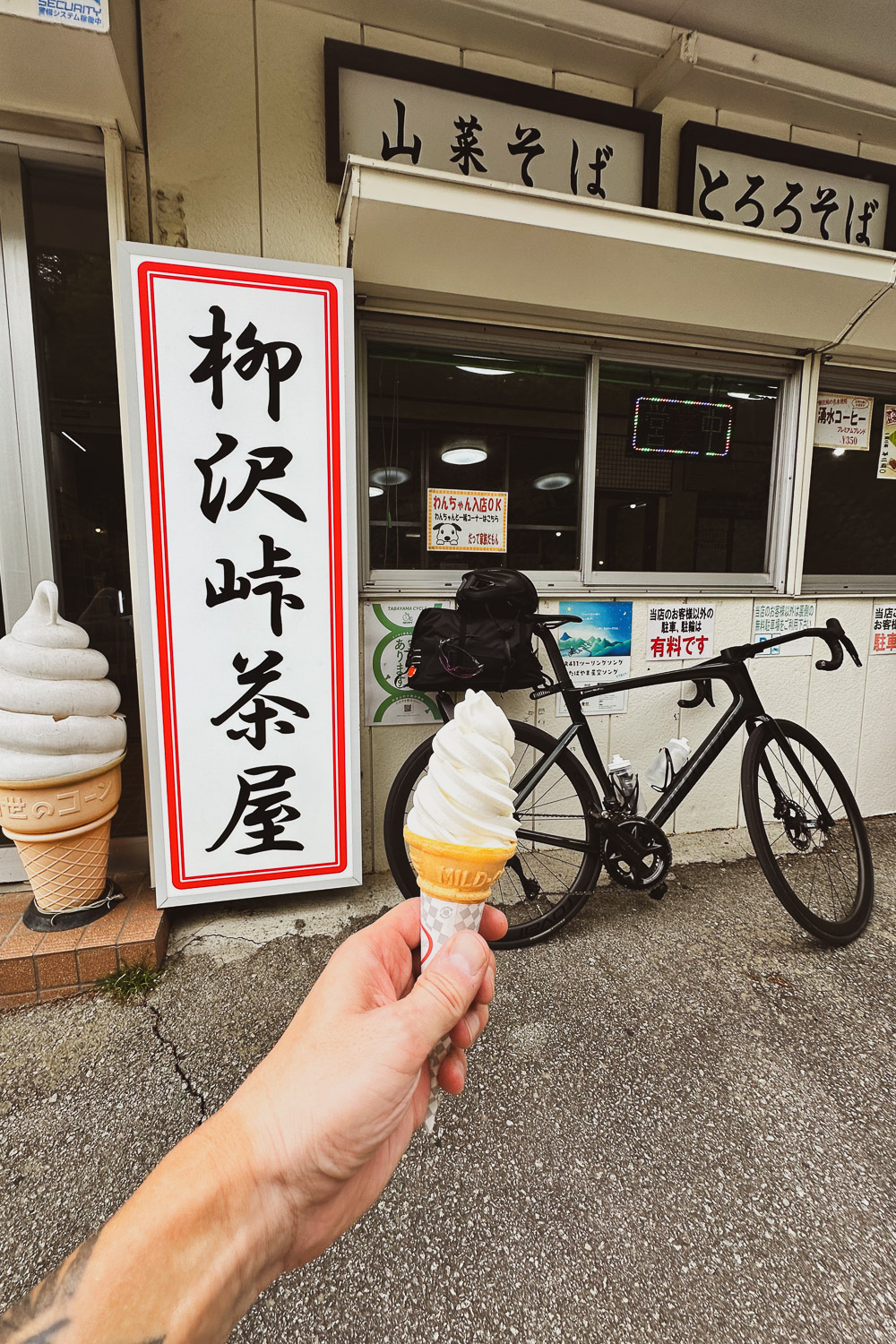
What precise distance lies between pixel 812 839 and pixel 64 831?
3644 mm

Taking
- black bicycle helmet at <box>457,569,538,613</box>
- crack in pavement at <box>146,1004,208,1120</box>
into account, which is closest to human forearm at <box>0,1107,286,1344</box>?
crack in pavement at <box>146,1004,208,1120</box>

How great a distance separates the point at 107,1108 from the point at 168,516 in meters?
2.25

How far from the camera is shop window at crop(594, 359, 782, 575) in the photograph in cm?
372

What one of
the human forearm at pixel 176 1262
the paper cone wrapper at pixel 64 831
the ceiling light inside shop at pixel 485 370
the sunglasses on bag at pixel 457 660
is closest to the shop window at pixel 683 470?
the ceiling light inside shop at pixel 485 370

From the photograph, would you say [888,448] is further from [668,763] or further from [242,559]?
[242,559]

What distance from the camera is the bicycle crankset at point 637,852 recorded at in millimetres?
2873

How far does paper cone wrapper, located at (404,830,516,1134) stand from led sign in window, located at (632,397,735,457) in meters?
3.33

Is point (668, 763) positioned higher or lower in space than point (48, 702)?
lower

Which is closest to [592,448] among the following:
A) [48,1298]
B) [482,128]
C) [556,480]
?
[556,480]

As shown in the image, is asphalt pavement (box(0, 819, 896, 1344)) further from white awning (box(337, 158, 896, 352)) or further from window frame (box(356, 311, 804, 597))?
white awning (box(337, 158, 896, 352))

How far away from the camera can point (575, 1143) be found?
1.82 meters

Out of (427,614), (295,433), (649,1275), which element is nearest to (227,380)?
(295,433)

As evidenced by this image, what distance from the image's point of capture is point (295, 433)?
2.70 m

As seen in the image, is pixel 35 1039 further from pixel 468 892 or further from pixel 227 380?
pixel 227 380
